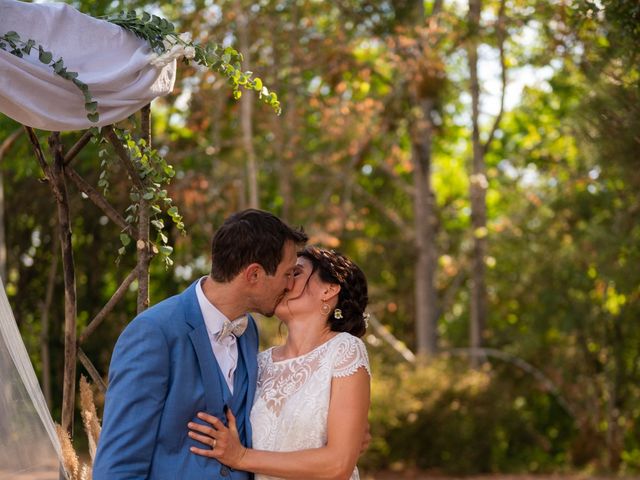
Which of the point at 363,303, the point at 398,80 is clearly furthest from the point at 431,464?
the point at 363,303

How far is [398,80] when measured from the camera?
43.5 feet

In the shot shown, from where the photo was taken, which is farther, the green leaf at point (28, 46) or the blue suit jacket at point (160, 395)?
the green leaf at point (28, 46)

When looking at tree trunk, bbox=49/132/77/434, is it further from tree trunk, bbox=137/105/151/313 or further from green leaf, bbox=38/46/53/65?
green leaf, bbox=38/46/53/65

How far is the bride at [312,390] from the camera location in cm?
324

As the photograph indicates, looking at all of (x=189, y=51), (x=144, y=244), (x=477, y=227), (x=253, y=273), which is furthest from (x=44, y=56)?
(x=477, y=227)

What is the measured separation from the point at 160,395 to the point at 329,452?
59 cm

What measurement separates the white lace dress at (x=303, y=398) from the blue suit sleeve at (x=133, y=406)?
49 centimetres

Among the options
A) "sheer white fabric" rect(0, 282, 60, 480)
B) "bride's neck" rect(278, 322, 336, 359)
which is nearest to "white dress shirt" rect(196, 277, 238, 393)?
"bride's neck" rect(278, 322, 336, 359)

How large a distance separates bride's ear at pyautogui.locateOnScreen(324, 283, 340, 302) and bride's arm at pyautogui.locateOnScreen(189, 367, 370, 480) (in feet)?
1.09

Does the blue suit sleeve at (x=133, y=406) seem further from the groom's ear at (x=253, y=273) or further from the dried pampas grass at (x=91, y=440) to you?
the dried pampas grass at (x=91, y=440)

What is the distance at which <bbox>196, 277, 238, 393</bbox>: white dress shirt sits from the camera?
3.22 meters

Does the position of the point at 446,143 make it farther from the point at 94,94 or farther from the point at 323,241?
the point at 94,94

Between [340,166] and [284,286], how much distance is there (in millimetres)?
12111

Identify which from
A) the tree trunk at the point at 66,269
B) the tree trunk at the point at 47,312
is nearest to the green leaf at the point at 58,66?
the tree trunk at the point at 66,269
